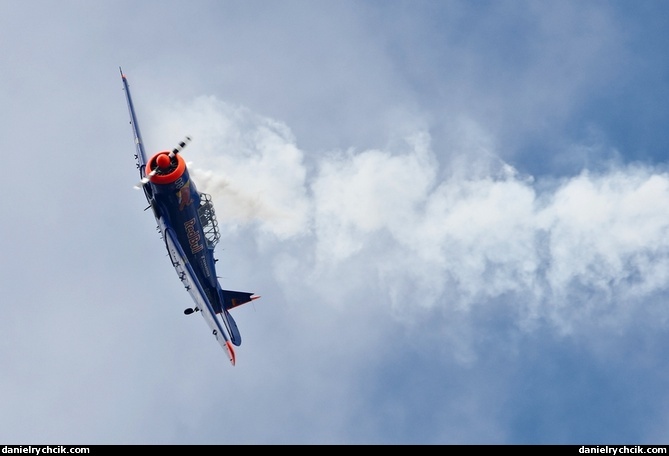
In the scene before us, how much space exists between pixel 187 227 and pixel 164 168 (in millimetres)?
7307

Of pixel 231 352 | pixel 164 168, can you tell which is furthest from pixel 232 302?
pixel 164 168

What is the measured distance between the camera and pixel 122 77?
300 ft

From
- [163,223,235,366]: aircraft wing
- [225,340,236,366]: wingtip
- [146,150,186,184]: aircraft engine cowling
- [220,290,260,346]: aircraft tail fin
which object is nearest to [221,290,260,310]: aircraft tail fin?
[220,290,260,346]: aircraft tail fin

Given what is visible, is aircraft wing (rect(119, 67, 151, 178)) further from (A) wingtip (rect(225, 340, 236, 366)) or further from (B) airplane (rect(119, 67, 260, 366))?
(A) wingtip (rect(225, 340, 236, 366))

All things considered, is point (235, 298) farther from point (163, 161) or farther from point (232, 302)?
point (163, 161)

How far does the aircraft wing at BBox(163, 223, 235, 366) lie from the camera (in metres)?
80.4
